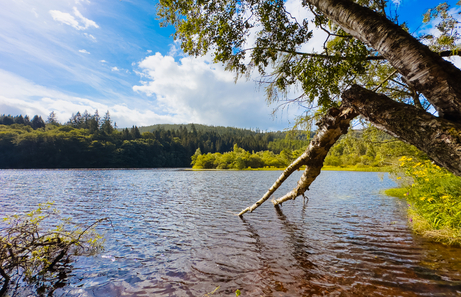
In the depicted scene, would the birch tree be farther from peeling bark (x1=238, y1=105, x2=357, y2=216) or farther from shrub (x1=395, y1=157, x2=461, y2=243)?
shrub (x1=395, y1=157, x2=461, y2=243)

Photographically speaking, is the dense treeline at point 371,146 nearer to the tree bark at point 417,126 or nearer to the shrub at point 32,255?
the tree bark at point 417,126

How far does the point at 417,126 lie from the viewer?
2621mm

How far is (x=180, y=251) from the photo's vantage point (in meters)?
7.93

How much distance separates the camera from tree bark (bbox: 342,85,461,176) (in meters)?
2.34

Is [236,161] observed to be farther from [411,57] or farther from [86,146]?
[411,57]

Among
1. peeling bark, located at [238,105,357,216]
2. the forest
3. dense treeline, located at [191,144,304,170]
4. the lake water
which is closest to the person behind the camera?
peeling bark, located at [238,105,357,216]

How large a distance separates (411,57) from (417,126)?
95cm

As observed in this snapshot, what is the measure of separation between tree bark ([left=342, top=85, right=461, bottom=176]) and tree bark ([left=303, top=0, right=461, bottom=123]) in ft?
0.73

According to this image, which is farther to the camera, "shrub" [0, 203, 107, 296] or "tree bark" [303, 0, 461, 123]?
"shrub" [0, 203, 107, 296]

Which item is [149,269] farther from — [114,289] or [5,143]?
[5,143]

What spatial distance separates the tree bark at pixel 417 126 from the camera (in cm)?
234

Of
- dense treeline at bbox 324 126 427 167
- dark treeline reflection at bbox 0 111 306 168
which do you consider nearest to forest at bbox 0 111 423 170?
dark treeline reflection at bbox 0 111 306 168

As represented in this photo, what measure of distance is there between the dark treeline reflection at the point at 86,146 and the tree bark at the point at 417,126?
92427 millimetres

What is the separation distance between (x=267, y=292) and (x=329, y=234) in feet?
19.1
